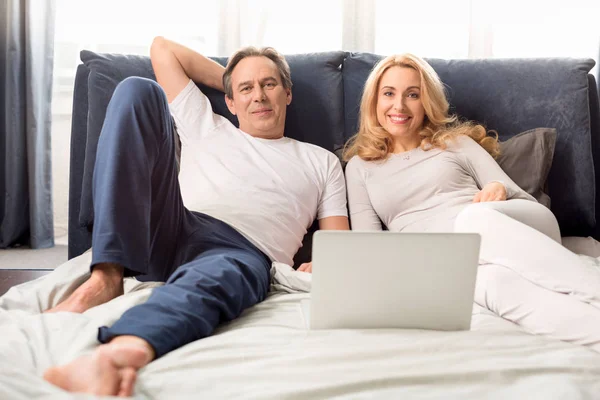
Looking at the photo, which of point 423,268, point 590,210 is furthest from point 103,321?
point 590,210

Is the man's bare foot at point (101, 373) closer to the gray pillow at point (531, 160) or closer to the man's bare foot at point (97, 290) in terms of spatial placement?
the man's bare foot at point (97, 290)

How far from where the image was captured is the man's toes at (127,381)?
2.94 feet

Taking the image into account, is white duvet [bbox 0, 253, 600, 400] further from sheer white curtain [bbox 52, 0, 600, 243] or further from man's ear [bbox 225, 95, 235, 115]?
sheer white curtain [bbox 52, 0, 600, 243]

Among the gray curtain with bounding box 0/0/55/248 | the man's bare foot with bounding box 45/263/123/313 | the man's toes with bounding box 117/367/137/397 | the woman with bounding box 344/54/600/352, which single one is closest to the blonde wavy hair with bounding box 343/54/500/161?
the woman with bounding box 344/54/600/352

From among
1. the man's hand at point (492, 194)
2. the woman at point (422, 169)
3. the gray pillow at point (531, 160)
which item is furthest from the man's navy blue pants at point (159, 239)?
the gray pillow at point (531, 160)

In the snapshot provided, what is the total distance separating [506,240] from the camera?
1.33 metres

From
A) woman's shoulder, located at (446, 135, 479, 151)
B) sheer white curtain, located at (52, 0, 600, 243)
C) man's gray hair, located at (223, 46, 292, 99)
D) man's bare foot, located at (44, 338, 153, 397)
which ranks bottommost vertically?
man's bare foot, located at (44, 338, 153, 397)

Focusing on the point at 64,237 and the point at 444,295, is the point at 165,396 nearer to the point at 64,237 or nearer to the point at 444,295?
the point at 444,295

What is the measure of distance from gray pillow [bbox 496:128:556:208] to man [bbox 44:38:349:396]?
0.51 meters

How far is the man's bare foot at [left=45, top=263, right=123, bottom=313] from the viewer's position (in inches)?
48.7

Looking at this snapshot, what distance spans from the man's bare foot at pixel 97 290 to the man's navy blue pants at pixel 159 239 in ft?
0.08

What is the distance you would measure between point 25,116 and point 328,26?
152cm

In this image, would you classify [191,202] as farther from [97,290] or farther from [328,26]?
[328,26]

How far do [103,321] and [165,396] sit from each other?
275 millimetres
